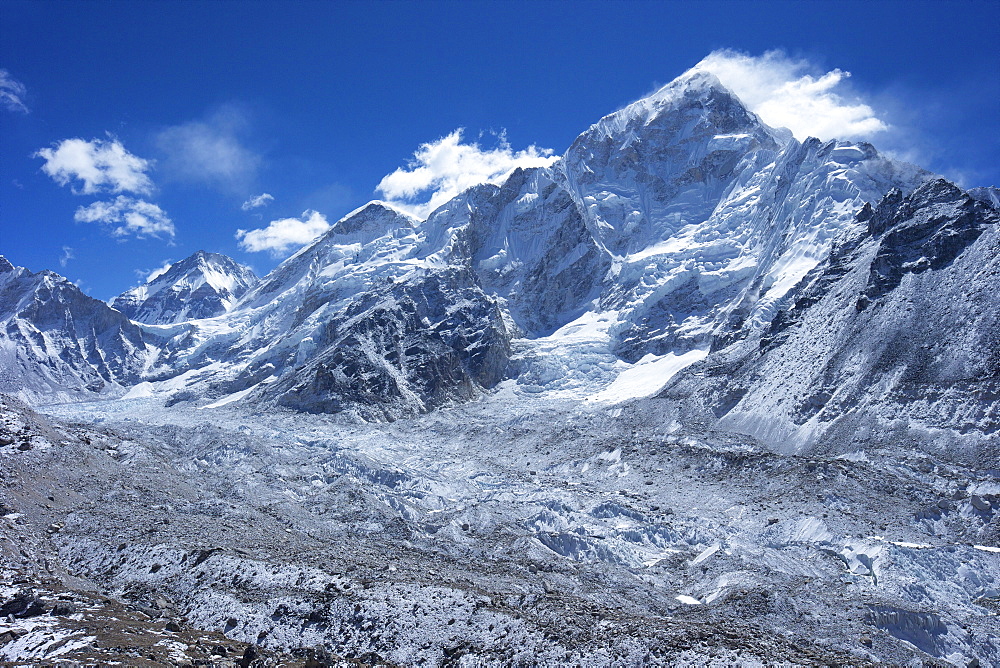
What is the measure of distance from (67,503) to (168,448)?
26.3 meters

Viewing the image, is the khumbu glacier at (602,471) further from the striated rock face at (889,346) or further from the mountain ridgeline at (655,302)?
the mountain ridgeline at (655,302)

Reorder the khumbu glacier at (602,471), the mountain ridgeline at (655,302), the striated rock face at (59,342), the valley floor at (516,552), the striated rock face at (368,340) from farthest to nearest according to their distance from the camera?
1. the striated rock face at (59,342)
2. the striated rock face at (368,340)
3. the mountain ridgeline at (655,302)
4. the khumbu glacier at (602,471)
5. the valley floor at (516,552)

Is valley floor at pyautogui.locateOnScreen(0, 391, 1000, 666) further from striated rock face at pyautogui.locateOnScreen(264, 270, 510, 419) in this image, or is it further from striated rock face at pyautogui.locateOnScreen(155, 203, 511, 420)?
striated rock face at pyautogui.locateOnScreen(155, 203, 511, 420)

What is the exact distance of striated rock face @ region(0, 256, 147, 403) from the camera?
152000 millimetres

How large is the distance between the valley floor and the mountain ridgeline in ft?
36.9

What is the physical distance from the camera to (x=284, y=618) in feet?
76.1

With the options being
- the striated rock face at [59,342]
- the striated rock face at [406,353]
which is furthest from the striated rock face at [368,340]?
the striated rock face at [59,342]

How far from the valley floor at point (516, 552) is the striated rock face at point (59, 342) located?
387 feet

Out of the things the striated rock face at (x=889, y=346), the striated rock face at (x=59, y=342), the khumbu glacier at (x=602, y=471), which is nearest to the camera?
the khumbu glacier at (x=602, y=471)

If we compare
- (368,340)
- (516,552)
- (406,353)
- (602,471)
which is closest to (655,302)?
(406,353)

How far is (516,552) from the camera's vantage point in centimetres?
3469

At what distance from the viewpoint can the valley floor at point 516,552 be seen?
21.9 meters

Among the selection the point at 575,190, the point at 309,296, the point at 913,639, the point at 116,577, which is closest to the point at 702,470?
the point at 913,639

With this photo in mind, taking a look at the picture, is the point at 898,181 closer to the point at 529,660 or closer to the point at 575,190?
the point at 575,190
